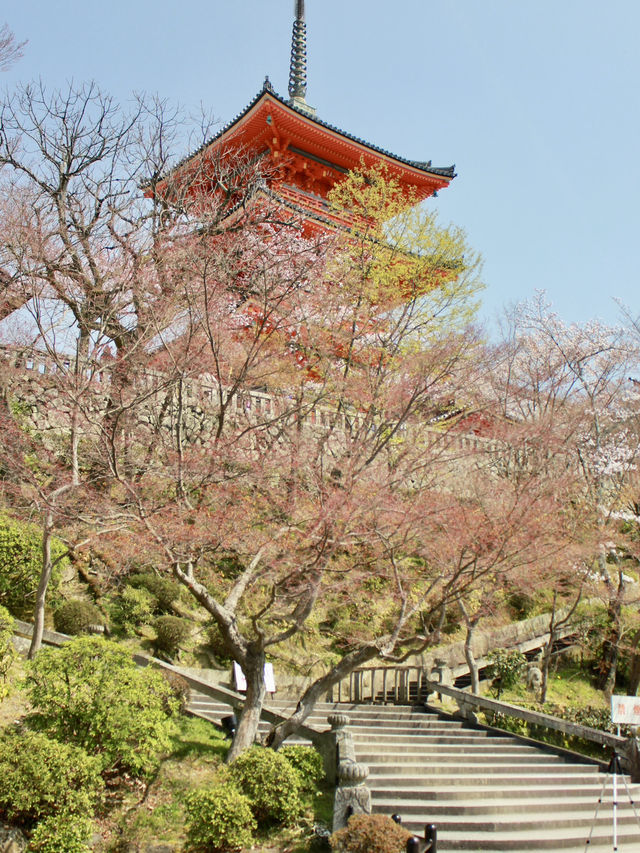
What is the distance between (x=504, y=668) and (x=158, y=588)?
359 inches

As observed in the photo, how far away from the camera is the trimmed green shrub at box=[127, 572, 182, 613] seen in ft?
47.4

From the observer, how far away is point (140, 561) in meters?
13.5

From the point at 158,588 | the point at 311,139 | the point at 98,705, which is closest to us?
the point at 98,705

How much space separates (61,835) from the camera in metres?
6.60

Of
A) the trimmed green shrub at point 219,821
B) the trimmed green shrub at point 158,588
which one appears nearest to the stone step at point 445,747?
the trimmed green shrub at point 219,821

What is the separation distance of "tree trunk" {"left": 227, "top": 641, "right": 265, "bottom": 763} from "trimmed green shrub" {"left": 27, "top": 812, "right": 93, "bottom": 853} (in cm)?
256

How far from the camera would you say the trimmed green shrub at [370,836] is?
664 centimetres

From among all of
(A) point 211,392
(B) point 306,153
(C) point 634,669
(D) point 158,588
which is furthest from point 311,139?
(C) point 634,669

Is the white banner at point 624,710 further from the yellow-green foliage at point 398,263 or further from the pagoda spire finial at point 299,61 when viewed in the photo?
the pagoda spire finial at point 299,61

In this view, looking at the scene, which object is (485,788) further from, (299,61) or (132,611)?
(299,61)

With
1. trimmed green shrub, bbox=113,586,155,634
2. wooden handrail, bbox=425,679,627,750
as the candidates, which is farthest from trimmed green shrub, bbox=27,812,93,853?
wooden handrail, bbox=425,679,627,750

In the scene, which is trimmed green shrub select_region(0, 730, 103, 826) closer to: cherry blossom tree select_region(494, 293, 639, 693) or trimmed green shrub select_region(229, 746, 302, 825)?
trimmed green shrub select_region(229, 746, 302, 825)

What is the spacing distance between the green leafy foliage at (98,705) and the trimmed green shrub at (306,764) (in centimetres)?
182

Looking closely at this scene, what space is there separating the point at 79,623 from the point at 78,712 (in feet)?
17.8
